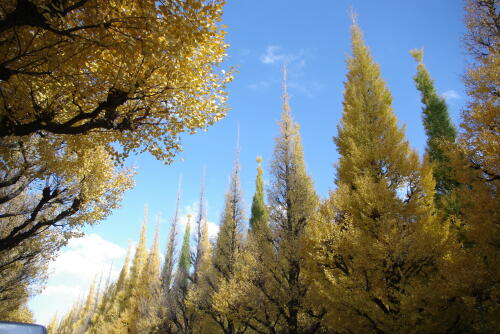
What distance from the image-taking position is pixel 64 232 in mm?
10734

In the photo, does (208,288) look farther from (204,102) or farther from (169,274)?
(204,102)

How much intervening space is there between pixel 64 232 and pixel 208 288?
8.47 m

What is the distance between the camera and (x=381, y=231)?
749 cm

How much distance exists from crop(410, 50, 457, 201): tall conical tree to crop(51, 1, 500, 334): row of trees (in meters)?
0.06

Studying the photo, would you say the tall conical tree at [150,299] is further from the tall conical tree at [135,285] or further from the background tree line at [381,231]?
the background tree line at [381,231]

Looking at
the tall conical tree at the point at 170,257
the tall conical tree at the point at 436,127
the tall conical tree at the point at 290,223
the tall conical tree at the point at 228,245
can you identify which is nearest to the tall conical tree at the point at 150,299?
the tall conical tree at the point at 170,257

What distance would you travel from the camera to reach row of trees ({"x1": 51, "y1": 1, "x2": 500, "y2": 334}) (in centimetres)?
628

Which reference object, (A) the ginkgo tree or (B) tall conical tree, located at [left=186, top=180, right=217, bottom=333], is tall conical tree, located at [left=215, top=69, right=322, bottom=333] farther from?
(A) the ginkgo tree

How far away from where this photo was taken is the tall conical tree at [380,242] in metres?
6.56

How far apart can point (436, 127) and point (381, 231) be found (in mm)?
9013

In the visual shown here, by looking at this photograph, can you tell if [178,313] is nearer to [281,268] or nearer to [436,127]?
[281,268]

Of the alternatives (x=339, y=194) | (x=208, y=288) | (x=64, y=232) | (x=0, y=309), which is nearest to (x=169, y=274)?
(x=208, y=288)

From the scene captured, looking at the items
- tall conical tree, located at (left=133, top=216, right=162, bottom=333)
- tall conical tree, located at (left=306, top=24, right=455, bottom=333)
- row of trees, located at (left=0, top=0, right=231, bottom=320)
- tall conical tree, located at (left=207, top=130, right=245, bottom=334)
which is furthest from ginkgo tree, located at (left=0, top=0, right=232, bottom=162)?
tall conical tree, located at (left=133, top=216, right=162, bottom=333)

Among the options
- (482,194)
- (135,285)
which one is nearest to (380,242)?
(482,194)
